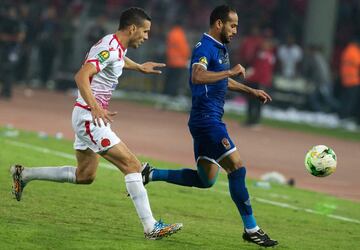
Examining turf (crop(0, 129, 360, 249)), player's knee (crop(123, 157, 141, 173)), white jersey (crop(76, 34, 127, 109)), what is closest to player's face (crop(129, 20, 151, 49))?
white jersey (crop(76, 34, 127, 109))

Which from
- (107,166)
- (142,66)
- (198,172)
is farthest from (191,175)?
(107,166)

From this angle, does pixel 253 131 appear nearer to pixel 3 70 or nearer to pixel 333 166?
pixel 3 70

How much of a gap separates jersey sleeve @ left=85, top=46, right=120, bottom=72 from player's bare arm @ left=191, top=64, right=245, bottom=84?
769 mm

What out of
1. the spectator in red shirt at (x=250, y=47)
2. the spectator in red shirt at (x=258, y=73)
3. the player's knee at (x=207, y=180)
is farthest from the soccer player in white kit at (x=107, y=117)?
the spectator in red shirt at (x=250, y=47)

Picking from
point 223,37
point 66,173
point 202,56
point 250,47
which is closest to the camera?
point 202,56

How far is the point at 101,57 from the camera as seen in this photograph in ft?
33.8

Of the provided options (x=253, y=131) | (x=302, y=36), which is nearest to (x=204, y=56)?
(x=253, y=131)

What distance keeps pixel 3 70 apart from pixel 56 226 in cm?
1752

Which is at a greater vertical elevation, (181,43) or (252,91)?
(181,43)

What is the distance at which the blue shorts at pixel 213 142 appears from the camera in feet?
35.1

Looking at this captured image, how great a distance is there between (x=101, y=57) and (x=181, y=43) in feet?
65.1

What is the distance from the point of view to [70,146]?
19109 millimetres

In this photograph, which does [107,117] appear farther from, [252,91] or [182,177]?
[182,177]

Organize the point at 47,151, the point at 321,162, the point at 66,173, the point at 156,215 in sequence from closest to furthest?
the point at 66,173 → the point at 321,162 → the point at 156,215 → the point at 47,151
